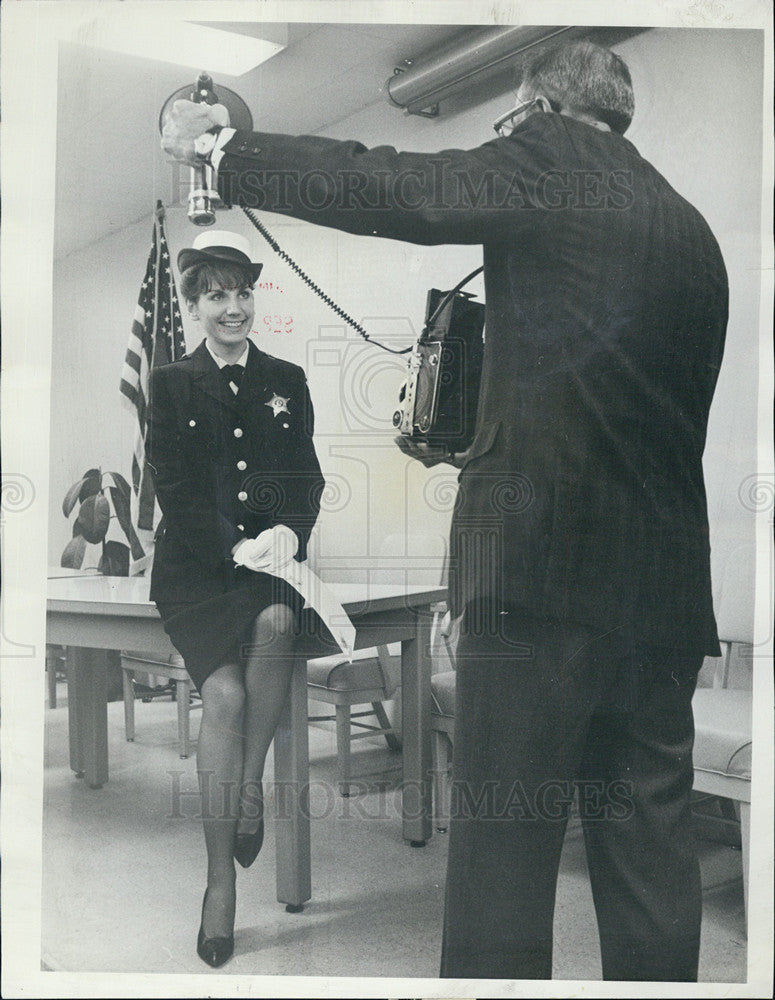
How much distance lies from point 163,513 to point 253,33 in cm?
103

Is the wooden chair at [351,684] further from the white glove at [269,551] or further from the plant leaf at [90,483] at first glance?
the plant leaf at [90,483]

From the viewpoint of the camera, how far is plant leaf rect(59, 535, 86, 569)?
1928 mm

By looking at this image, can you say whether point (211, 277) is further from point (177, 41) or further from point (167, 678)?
point (167, 678)

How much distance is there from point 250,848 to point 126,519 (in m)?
0.73

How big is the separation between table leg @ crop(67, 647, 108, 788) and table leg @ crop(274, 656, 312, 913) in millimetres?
384

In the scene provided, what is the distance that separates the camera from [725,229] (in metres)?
1.89

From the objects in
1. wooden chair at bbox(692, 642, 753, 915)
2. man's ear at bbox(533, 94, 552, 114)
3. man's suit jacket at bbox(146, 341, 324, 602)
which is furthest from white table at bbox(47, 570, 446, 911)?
man's ear at bbox(533, 94, 552, 114)

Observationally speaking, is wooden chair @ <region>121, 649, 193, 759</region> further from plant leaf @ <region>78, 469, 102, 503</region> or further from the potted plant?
plant leaf @ <region>78, 469, 102, 503</region>

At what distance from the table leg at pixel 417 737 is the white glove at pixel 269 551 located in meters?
0.30

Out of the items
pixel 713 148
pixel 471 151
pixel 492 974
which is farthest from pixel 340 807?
pixel 713 148

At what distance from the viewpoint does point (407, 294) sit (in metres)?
1.88

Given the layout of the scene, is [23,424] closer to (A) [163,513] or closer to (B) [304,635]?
(A) [163,513]

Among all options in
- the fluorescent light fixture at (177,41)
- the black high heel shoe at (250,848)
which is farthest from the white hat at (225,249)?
the black high heel shoe at (250,848)

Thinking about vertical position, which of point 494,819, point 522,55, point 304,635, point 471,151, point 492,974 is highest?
point 522,55
